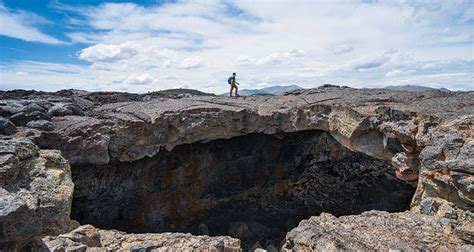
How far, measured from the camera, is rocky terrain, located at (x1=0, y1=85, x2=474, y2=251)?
5.42m

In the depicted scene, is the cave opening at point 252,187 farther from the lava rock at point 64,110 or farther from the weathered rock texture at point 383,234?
the weathered rock texture at point 383,234

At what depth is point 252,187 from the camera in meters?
13.8

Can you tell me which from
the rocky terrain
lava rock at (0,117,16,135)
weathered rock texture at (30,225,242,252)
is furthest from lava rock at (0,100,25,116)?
weathered rock texture at (30,225,242,252)

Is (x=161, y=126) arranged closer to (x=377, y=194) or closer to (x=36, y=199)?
(x=36, y=199)

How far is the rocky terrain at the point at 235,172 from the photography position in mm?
5422

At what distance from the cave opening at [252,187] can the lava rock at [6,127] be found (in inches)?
159

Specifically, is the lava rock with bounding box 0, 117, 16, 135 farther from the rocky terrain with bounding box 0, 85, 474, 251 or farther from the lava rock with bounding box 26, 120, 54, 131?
the lava rock with bounding box 26, 120, 54, 131

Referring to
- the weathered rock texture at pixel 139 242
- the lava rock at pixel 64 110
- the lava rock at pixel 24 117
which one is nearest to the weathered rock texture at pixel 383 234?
the weathered rock texture at pixel 139 242

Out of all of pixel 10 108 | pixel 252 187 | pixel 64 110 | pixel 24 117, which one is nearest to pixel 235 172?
pixel 252 187

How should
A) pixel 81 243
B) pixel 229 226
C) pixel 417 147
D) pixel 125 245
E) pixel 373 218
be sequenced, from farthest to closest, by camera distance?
pixel 229 226 < pixel 417 147 < pixel 373 218 < pixel 125 245 < pixel 81 243

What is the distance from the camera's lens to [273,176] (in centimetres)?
1393

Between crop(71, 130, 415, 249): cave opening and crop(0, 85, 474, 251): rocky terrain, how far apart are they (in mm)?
44

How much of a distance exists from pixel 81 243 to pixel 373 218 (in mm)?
5142

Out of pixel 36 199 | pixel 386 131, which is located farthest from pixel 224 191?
pixel 36 199
